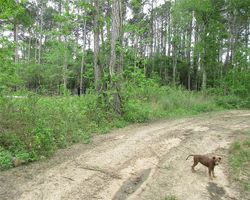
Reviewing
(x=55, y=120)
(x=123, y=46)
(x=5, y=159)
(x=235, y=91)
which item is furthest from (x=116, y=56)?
(x=235, y=91)

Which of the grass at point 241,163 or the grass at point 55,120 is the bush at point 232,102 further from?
the grass at point 241,163

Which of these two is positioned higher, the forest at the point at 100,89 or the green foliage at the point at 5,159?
the forest at the point at 100,89

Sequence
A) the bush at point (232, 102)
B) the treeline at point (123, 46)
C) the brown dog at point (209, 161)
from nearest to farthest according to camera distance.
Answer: the brown dog at point (209, 161), the treeline at point (123, 46), the bush at point (232, 102)

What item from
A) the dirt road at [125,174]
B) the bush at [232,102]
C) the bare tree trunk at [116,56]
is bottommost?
the dirt road at [125,174]

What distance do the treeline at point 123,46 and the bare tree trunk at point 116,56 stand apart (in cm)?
4

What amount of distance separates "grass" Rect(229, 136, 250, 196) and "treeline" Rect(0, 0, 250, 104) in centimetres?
485

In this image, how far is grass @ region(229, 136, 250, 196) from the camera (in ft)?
15.3

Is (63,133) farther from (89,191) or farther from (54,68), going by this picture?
(54,68)

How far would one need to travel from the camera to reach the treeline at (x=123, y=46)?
9992 millimetres

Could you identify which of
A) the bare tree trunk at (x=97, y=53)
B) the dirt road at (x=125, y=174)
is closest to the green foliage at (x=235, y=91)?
the bare tree trunk at (x=97, y=53)

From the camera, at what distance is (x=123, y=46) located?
10477 millimetres

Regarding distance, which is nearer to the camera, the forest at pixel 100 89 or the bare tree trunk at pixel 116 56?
the forest at pixel 100 89

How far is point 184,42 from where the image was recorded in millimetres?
28453

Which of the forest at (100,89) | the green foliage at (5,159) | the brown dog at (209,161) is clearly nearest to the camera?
the brown dog at (209,161)
